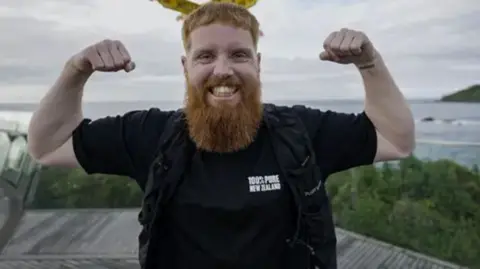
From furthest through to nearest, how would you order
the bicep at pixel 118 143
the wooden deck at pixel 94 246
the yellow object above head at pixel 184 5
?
the wooden deck at pixel 94 246 < the yellow object above head at pixel 184 5 < the bicep at pixel 118 143

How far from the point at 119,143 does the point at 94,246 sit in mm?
2643

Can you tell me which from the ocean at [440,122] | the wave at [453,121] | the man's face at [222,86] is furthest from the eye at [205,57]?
the wave at [453,121]

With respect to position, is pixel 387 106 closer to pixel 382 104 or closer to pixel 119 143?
pixel 382 104

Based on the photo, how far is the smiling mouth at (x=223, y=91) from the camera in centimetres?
119

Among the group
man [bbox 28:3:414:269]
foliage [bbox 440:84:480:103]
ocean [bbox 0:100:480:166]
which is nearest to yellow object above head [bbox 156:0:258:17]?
man [bbox 28:3:414:269]

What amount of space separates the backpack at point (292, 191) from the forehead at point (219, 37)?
0.18m

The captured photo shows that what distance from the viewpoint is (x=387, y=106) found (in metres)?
1.19

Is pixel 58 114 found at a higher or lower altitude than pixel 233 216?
higher

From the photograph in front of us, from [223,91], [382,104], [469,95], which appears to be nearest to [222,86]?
[223,91]

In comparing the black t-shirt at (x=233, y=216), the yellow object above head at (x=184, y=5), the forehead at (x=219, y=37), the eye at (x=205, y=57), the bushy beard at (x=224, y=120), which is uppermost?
the yellow object above head at (x=184, y=5)

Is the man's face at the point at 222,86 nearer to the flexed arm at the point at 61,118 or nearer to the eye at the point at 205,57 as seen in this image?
the eye at the point at 205,57

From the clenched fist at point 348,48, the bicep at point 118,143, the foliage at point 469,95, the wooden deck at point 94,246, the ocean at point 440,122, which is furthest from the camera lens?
the wooden deck at point 94,246

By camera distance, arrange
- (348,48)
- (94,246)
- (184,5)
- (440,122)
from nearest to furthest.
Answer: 1. (348,48)
2. (184,5)
3. (440,122)
4. (94,246)

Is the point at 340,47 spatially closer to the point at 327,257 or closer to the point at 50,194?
→ the point at 327,257
